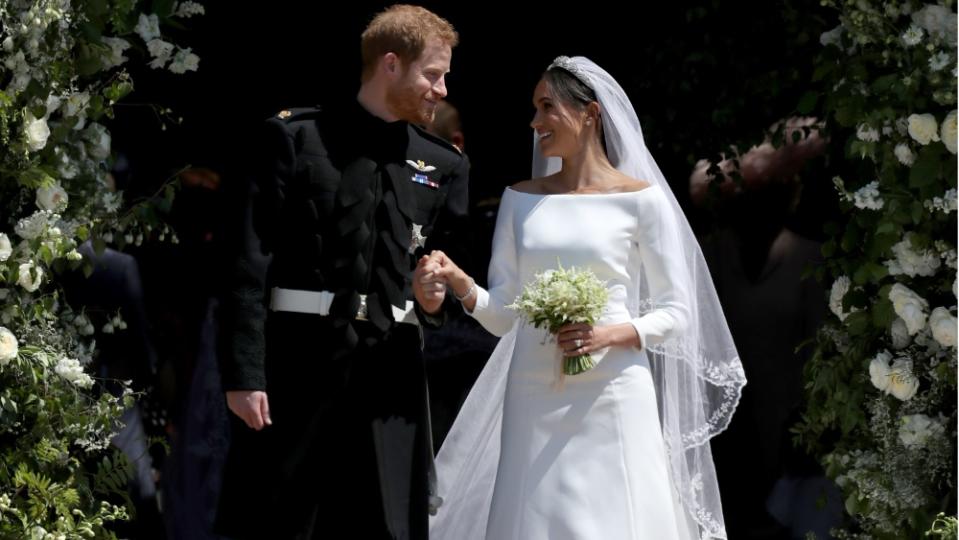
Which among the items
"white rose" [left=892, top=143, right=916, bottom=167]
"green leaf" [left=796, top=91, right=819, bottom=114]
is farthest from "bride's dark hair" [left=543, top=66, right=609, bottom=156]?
"white rose" [left=892, top=143, right=916, bottom=167]

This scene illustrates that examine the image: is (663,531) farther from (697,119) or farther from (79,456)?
(697,119)

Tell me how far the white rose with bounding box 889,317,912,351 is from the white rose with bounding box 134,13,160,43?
2497mm

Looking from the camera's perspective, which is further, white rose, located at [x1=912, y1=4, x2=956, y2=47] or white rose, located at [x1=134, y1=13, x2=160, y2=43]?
white rose, located at [x1=134, y1=13, x2=160, y2=43]

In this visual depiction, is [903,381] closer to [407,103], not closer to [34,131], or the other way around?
[407,103]

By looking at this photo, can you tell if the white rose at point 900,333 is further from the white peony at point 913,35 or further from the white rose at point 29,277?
the white rose at point 29,277

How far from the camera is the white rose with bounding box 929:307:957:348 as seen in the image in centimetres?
499

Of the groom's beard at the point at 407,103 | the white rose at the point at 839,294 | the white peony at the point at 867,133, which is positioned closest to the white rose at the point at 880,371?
the white rose at the point at 839,294

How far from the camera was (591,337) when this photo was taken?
4.96 metres

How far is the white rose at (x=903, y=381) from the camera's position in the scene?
5.12 metres

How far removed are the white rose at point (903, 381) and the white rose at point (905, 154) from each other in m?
0.61

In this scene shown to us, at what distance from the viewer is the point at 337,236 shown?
196 inches

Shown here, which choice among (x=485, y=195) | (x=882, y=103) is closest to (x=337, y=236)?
(x=882, y=103)

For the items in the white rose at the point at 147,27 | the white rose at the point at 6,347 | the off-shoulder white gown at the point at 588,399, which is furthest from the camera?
the white rose at the point at 147,27

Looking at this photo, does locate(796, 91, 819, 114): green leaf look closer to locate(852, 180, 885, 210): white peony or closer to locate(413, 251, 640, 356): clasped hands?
locate(852, 180, 885, 210): white peony
